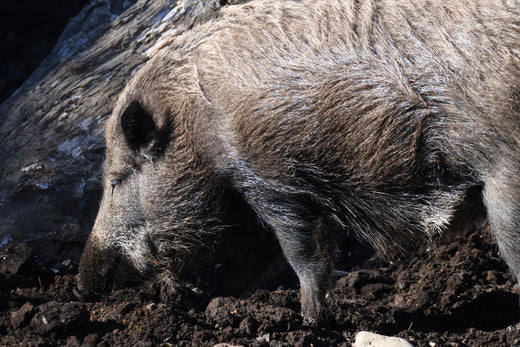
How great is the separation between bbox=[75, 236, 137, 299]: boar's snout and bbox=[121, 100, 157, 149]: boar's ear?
35.0 inches

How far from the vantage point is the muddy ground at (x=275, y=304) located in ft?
12.2

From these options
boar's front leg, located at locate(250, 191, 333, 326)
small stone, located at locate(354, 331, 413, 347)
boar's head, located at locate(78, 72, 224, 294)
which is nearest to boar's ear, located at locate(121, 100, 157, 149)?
boar's head, located at locate(78, 72, 224, 294)

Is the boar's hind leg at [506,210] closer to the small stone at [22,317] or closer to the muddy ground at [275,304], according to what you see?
the muddy ground at [275,304]

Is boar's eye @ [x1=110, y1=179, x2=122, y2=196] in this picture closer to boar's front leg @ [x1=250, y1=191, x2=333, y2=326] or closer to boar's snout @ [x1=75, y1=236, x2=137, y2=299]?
boar's snout @ [x1=75, y1=236, x2=137, y2=299]

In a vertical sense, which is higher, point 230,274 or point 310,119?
point 310,119

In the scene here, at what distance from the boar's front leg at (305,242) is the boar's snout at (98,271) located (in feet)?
4.03

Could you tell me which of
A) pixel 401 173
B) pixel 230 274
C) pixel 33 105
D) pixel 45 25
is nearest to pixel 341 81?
pixel 401 173

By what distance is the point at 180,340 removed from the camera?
12.2 ft

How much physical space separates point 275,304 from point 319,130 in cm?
137

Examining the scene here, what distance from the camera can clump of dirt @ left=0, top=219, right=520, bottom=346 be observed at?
372cm

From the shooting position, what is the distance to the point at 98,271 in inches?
179

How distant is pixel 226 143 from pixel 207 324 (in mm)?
1176

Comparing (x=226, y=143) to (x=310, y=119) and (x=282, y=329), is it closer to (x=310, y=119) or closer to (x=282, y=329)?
(x=310, y=119)

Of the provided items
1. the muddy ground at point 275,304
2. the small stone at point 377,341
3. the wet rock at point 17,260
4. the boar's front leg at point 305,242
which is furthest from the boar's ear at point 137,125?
the small stone at point 377,341
